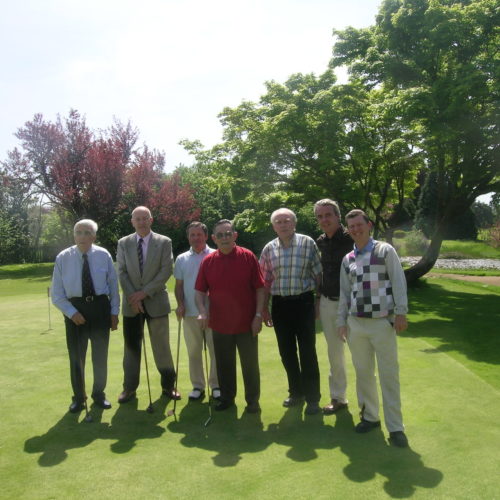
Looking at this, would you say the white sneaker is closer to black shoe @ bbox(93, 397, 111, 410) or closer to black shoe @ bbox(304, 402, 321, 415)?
black shoe @ bbox(93, 397, 111, 410)

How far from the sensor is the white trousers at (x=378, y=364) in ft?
12.4

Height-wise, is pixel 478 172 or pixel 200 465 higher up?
pixel 478 172

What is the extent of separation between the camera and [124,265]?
493 cm

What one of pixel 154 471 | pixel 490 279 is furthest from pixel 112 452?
pixel 490 279

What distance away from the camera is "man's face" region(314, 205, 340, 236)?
4367 millimetres

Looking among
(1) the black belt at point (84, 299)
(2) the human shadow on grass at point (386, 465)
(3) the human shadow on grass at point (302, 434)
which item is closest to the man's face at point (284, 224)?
(3) the human shadow on grass at point (302, 434)

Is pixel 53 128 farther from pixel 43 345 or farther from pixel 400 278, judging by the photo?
pixel 400 278

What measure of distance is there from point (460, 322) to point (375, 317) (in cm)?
609

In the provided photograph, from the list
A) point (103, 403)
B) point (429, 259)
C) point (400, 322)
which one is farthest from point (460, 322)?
point (103, 403)

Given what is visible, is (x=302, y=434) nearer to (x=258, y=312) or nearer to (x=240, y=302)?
(x=258, y=312)

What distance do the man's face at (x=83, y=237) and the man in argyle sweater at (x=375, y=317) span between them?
2379 mm

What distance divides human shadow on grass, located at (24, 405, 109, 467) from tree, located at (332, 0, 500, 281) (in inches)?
333

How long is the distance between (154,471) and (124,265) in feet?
7.17

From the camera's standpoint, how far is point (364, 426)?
394 centimetres
